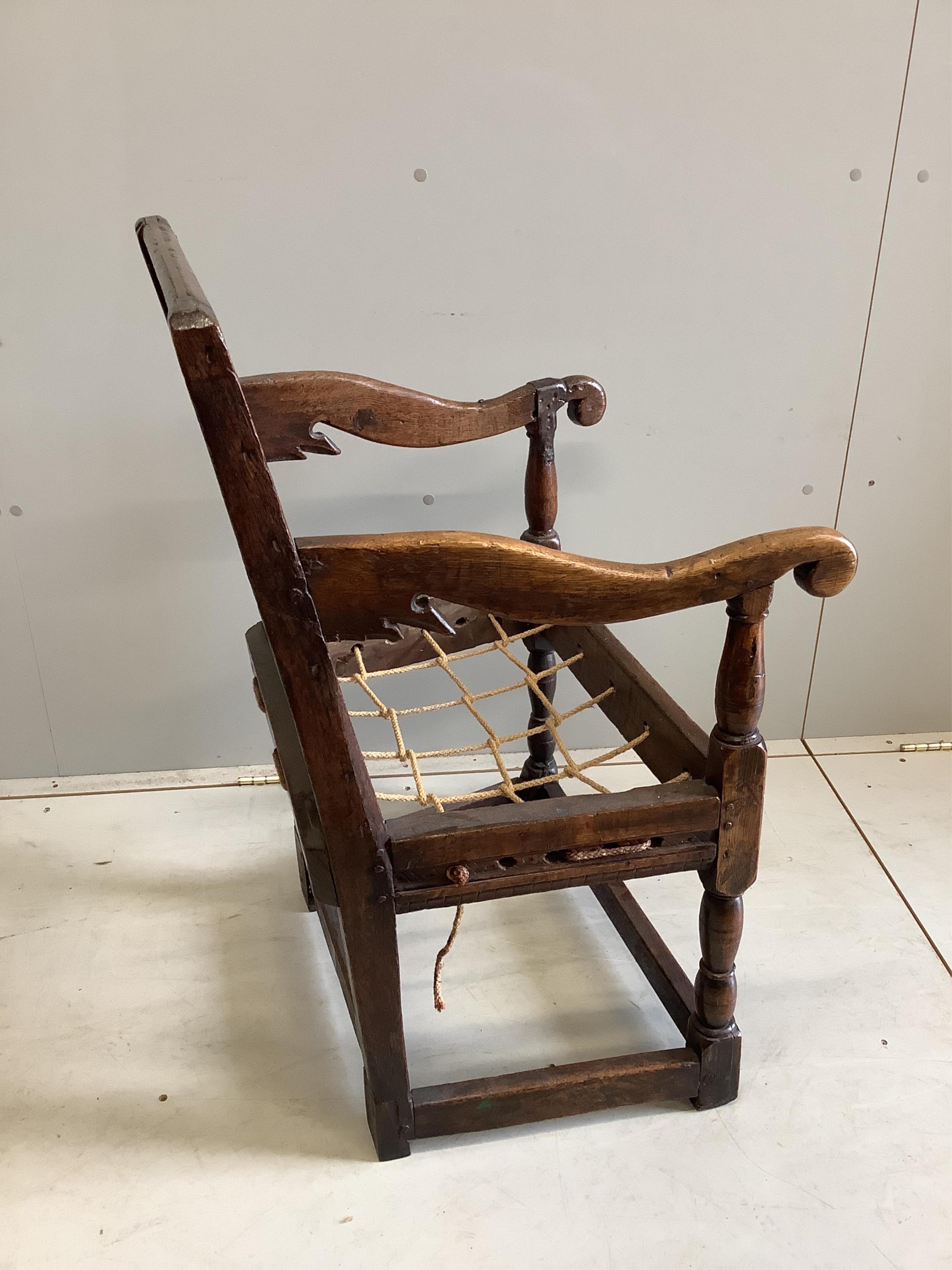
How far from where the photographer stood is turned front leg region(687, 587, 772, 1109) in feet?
3.30

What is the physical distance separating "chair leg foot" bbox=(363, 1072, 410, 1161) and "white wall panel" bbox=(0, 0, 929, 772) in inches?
34.7

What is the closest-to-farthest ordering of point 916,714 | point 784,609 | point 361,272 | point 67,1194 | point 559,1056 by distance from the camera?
point 67,1194 < point 559,1056 < point 361,272 < point 784,609 < point 916,714

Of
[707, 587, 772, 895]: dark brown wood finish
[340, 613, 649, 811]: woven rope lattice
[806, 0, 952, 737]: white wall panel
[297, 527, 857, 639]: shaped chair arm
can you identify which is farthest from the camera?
[806, 0, 952, 737]: white wall panel

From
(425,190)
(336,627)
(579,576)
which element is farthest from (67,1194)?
(425,190)

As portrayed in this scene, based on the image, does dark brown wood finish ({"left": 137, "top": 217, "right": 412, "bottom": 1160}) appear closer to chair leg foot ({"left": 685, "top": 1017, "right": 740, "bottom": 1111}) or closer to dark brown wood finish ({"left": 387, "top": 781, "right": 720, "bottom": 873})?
dark brown wood finish ({"left": 387, "top": 781, "right": 720, "bottom": 873})

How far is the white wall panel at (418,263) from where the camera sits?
145cm

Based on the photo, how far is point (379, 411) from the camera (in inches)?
53.8

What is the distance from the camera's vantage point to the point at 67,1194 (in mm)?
1115


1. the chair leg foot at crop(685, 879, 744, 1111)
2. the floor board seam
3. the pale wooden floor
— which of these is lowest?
the pale wooden floor

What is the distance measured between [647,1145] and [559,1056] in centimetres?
16

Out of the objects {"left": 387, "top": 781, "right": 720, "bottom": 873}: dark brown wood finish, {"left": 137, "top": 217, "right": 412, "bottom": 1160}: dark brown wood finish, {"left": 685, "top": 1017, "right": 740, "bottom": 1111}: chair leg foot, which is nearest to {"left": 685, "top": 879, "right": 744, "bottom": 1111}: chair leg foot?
{"left": 685, "top": 1017, "right": 740, "bottom": 1111}: chair leg foot

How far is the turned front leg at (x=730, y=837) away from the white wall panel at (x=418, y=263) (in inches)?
30.5

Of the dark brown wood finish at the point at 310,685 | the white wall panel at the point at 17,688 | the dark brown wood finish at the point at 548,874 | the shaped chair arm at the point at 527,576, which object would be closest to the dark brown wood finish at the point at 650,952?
the dark brown wood finish at the point at 548,874

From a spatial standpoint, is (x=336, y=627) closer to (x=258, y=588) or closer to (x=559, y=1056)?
(x=258, y=588)
